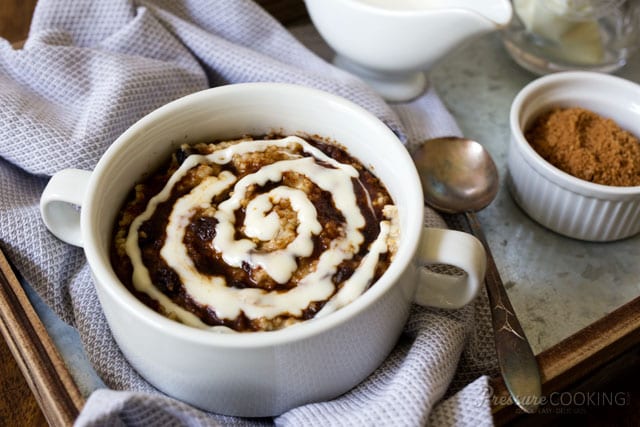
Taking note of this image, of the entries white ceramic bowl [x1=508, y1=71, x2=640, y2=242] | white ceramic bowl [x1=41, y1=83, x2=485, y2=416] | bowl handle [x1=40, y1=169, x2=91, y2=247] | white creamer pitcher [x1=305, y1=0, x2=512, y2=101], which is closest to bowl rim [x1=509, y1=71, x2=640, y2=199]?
white ceramic bowl [x1=508, y1=71, x2=640, y2=242]

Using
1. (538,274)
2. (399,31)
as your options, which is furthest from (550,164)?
(399,31)

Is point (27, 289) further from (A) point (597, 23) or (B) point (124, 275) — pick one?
(A) point (597, 23)

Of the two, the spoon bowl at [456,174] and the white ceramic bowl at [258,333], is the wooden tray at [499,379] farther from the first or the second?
the spoon bowl at [456,174]

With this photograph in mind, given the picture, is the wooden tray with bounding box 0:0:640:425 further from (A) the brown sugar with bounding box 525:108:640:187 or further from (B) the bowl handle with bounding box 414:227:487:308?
(A) the brown sugar with bounding box 525:108:640:187

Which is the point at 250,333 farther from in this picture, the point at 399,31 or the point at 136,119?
the point at 399,31

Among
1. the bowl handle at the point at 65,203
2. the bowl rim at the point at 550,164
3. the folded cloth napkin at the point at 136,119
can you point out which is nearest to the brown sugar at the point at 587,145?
the bowl rim at the point at 550,164

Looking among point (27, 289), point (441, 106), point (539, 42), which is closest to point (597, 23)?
point (539, 42)
